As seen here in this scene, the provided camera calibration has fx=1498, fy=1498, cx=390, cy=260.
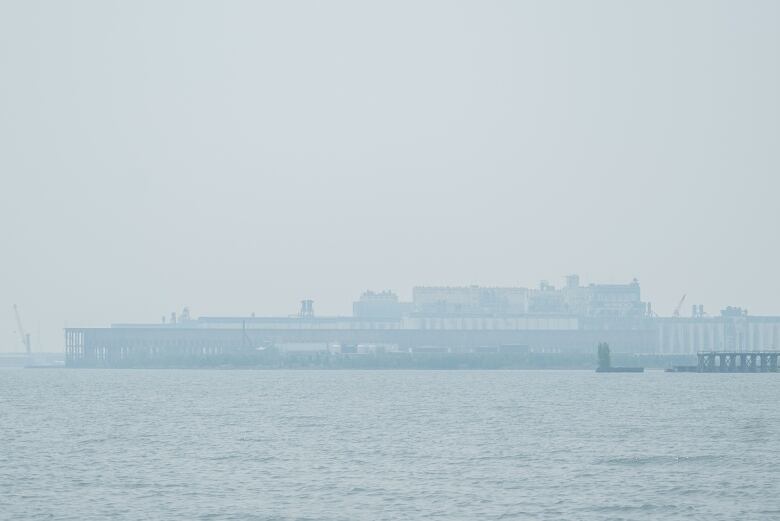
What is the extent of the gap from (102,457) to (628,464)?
26743 mm

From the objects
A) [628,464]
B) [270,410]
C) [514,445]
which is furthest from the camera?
[270,410]

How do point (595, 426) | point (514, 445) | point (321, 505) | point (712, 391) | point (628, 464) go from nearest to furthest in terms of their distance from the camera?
1. point (321, 505)
2. point (628, 464)
3. point (514, 445)
4. point (595, 426)
5. point (712, 391)

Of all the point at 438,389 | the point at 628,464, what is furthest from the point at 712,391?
the point at 628,464

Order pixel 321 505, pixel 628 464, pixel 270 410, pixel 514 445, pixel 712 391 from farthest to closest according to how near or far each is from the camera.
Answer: pixel 712 391 < pixel 270 410 < pixel 514 445 < pixel 628 464 < pixel 321 505

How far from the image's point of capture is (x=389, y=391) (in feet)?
513

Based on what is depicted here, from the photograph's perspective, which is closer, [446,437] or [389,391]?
[446,437]

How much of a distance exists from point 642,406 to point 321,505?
66267 mm

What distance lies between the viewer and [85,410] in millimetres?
121625

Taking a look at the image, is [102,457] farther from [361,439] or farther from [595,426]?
[595,426]

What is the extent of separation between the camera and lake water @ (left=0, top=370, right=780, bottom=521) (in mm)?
58438

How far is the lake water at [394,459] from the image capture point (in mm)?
58438

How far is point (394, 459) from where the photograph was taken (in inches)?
2955

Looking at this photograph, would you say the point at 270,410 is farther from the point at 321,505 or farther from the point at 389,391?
the point at 321,505

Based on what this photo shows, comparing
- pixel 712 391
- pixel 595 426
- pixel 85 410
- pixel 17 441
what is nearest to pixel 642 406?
pixel 595 426
